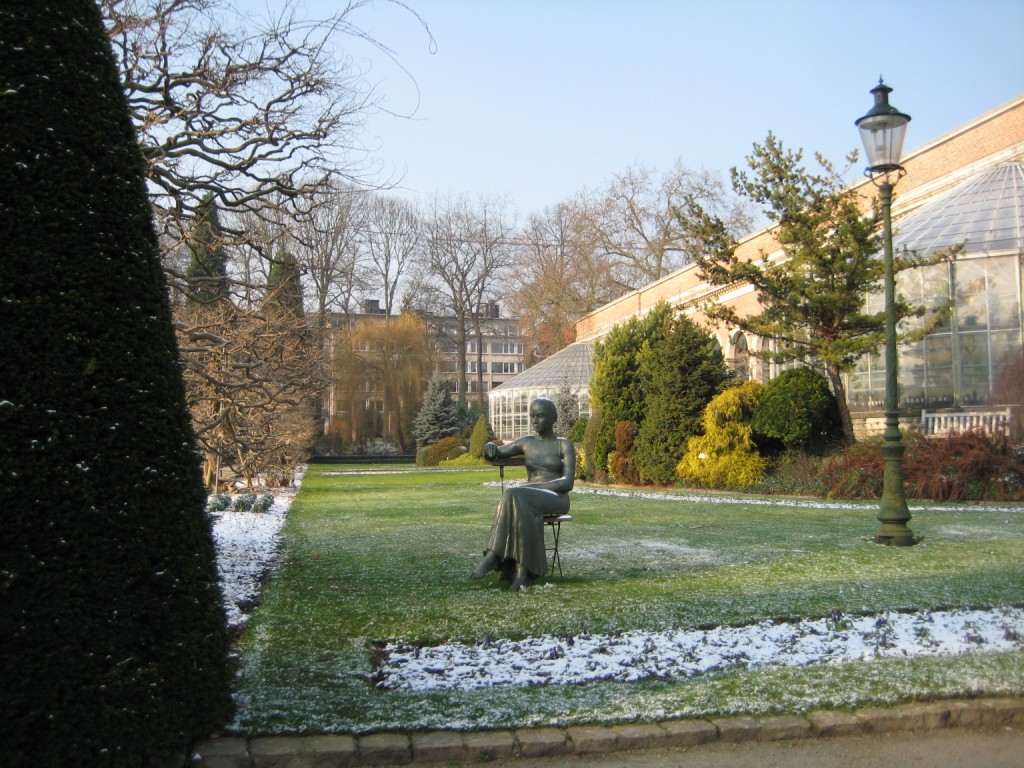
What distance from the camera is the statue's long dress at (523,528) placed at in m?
7.48

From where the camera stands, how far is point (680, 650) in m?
5.51

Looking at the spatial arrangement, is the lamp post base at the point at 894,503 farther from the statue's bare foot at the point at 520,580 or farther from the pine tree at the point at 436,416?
the pine tree at the point at 436,416

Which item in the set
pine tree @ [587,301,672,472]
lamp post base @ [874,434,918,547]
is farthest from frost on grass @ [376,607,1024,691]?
pine tree @ [587,301,672,472]

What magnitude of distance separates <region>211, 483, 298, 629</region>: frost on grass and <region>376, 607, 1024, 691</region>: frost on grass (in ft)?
4.32

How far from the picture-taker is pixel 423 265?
54.6 meters

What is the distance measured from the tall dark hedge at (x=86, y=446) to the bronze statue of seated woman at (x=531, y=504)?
372 centimetres

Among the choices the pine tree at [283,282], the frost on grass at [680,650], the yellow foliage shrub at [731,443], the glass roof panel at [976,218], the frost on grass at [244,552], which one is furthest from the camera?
the glass roof panel at [976,218]

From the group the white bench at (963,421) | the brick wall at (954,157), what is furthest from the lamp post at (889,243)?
the brick wall at (954,157)

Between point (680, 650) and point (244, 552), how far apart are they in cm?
688

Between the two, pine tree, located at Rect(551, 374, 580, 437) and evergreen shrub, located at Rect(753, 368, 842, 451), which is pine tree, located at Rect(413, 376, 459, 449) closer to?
pine tree, located at Rect(551, 374, 580, 437)

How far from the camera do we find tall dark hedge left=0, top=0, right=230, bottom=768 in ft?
11.4

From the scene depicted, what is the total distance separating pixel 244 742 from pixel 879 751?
2.92 meters

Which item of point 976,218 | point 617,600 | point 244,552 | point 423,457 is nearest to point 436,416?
point 423,457

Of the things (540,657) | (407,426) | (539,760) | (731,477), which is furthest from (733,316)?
(407,426)
